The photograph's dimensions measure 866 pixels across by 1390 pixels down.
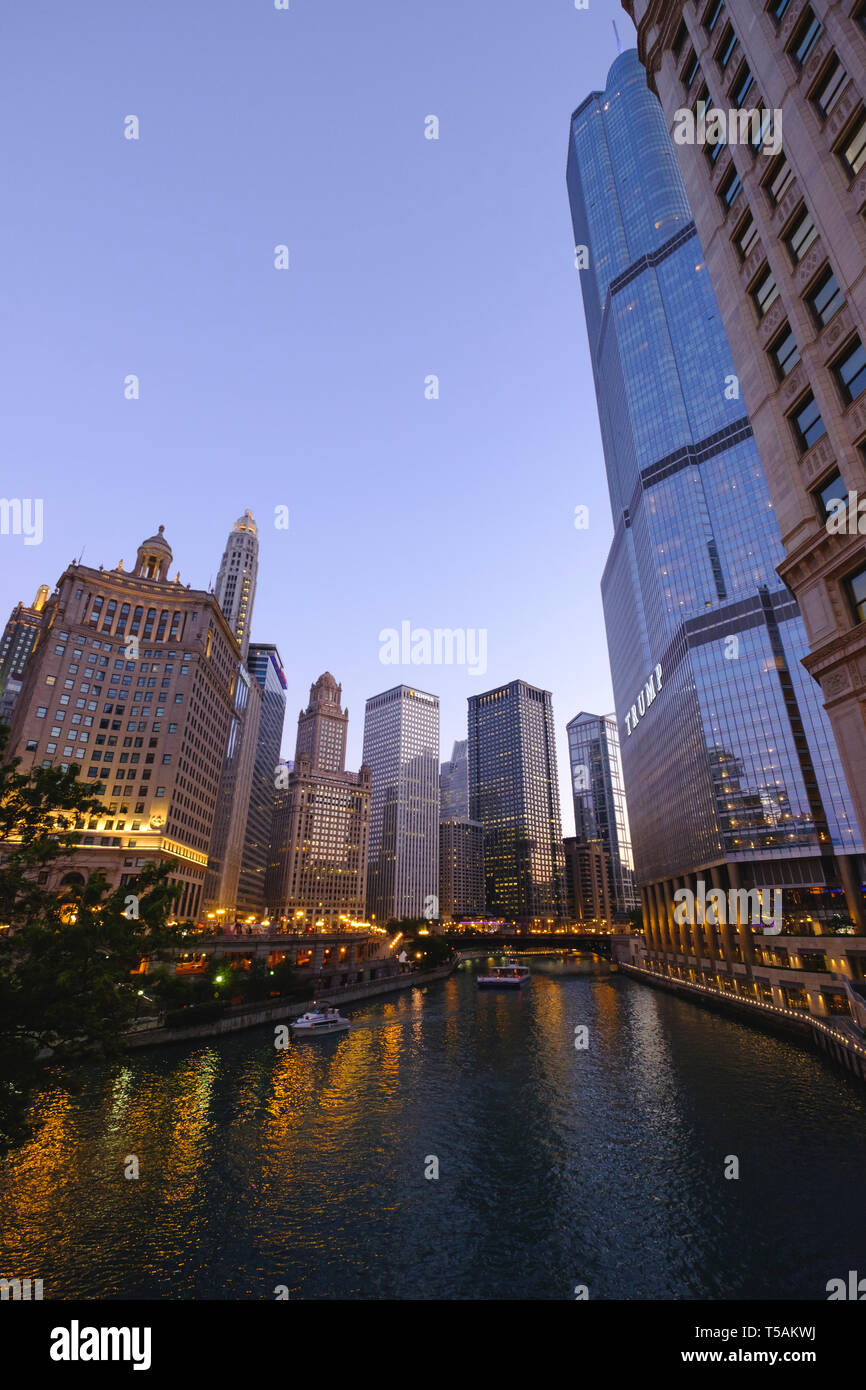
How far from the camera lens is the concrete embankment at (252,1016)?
56719mm

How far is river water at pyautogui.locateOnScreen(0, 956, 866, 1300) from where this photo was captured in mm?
21578

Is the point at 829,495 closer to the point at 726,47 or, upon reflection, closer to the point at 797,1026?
the point at 726,47

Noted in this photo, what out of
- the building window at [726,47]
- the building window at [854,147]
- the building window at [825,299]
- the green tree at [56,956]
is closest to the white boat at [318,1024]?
the green tree at [56,956]

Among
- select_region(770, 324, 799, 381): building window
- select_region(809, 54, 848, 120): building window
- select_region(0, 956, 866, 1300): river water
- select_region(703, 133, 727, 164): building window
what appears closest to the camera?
select_region(809, 54, 848, 120): building window

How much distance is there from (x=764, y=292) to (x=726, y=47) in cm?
1177

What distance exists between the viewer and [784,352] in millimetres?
23734

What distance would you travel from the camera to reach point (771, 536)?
123 m

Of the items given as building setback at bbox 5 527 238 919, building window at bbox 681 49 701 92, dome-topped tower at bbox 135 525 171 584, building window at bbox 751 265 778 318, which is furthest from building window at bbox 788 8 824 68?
dome-topped tower at bbox 135 525 171 584

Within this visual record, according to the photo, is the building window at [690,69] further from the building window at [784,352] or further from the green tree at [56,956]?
the green tree at [56,956]

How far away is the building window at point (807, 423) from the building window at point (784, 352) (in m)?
1.58

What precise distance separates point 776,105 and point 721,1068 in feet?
193

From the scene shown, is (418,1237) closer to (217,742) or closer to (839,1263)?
(839,1263)

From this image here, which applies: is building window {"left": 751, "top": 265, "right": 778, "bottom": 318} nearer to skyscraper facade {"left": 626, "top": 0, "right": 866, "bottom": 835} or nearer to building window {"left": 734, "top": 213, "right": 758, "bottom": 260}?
skyscraper facade {"left": 626, "top": 0, "right": 866, "bottom": 835}

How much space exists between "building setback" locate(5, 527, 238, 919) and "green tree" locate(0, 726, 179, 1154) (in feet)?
292
